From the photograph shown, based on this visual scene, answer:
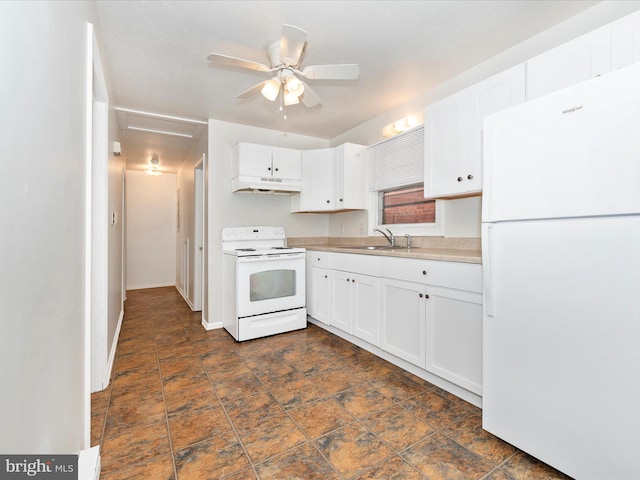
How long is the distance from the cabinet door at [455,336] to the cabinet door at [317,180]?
199cm

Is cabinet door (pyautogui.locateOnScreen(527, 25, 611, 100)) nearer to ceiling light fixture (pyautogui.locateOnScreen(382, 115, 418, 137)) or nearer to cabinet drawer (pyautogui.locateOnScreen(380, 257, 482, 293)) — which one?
cabinet drawer (pyautogui.locateOnScreen(380, 257, 482, 293))

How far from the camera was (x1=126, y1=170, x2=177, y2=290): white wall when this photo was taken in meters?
6.22

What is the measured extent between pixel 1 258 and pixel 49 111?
0.57 metres

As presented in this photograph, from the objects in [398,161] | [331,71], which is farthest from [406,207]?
[331,71]

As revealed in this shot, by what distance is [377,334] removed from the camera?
264 cm

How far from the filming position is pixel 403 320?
2.39m

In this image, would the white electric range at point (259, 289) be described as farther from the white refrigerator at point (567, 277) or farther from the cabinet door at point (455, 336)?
the white refrigerator at point (567, 277)

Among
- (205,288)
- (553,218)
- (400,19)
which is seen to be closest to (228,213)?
(205,288)

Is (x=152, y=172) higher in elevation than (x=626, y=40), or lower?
higher

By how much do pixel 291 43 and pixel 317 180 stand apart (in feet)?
6.90

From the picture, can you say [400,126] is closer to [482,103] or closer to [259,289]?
[482,103]

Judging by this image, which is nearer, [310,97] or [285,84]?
[285,84]

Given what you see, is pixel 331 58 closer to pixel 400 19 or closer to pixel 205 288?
pixel 400 19

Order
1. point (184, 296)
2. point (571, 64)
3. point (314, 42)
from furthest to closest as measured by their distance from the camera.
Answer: point (184, 296)
point (314, 42)
point (571, 64)
